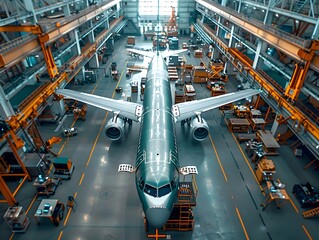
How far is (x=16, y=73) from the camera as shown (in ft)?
105

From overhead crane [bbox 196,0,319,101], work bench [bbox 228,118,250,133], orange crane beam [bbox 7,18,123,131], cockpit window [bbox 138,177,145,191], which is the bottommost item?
work bench [bbox 228,118,250,133]

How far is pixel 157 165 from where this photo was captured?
1789 centimetres

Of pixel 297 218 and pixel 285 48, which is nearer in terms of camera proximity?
pixel 297 218

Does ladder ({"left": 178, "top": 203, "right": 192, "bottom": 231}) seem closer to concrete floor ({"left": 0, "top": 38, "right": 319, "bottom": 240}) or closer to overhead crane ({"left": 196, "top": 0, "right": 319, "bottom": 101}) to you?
concrete floor ({"left": 0, "top": 38, "right": 319, "bottom": 240})

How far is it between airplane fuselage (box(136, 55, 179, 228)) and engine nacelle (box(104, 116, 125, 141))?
4430 millimetres

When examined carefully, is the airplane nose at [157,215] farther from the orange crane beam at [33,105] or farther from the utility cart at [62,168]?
the orange crane beam at [33,105]

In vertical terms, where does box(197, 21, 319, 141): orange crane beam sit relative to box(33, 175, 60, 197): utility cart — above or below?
above

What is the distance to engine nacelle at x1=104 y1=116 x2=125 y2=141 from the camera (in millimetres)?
27797

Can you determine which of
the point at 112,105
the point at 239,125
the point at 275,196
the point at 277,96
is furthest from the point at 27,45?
the point at 277,96

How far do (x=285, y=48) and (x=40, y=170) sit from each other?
32516 millimetres

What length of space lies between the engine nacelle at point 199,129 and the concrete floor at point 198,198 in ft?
5.49

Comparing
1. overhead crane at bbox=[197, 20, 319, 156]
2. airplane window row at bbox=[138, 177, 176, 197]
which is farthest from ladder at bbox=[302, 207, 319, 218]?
airplane window row at bbox=[138, 177, 176, 197]

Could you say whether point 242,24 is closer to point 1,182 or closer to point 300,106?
point 300,106

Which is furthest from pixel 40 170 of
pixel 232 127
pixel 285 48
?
pixel 285 48
